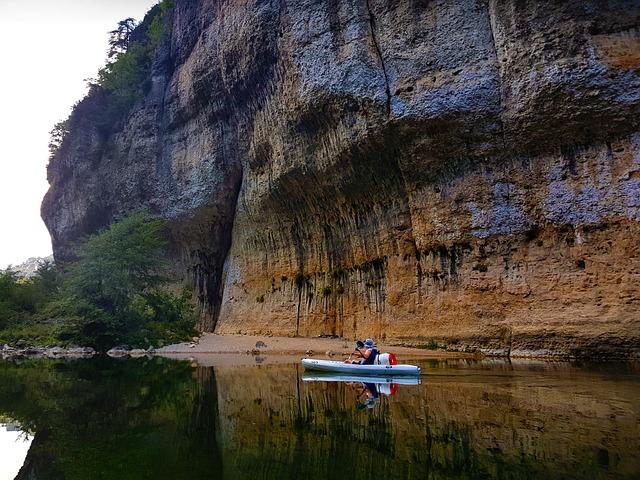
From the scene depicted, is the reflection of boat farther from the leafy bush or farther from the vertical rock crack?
the leafy bush

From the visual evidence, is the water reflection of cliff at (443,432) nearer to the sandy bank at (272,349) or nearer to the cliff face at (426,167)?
the cliff face at (426,167)

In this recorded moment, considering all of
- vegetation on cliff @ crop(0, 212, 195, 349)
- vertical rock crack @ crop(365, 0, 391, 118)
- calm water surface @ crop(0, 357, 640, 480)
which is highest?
vertical rock crack @ crop(365, 0, 391, 118)

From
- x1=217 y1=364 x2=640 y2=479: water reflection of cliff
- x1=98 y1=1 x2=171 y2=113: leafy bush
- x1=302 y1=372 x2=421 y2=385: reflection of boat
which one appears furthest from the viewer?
x1=98 y1=1 x2=171 y2=113: leafy bush

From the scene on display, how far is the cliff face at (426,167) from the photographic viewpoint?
1619cm

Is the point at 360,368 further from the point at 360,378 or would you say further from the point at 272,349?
the point at 272,349

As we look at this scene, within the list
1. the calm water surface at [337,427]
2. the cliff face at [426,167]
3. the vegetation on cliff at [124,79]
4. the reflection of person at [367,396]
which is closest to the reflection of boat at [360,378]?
the calm water surface at [337,427]

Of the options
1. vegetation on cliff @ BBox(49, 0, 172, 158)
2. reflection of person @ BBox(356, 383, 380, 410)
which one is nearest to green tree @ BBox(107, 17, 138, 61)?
vegetation on cliff @ BBox(49, 0, 172, 158)

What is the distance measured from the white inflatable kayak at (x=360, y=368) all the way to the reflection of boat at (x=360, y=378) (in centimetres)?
12

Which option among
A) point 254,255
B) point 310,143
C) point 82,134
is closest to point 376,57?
point 310,143

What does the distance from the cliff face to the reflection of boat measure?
6.19m

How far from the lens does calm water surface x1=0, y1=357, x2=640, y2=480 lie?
5125 millimetres

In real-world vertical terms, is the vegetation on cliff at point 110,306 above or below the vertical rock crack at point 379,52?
below

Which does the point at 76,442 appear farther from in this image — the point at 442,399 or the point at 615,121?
the point at 615,121

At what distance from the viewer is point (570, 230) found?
16766 mm
